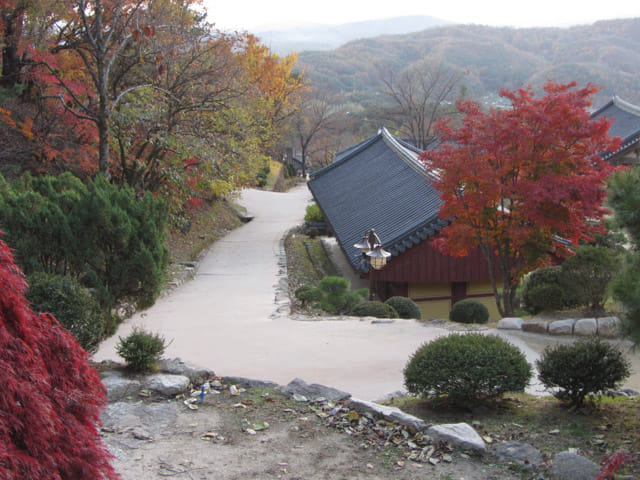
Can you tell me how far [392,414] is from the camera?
17.8 feet

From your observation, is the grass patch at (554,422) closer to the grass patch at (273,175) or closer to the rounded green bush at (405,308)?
the rounded green bush at (405,308)

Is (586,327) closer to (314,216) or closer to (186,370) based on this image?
(186,370)

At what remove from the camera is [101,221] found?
7.10m

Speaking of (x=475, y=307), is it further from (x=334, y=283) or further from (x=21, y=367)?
(x=21, y=367)

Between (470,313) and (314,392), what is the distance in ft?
20.7

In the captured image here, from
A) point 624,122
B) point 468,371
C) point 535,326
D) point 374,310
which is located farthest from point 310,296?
point 624,122

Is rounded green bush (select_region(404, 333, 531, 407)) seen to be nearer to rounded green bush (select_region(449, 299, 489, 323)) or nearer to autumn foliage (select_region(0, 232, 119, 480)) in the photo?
Answer: autumn foliage (select_region(0, 232, 119, 480))

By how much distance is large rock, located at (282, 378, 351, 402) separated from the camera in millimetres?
6121

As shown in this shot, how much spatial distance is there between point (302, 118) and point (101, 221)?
48152 millimetres

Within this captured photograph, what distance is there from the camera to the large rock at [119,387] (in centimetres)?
591

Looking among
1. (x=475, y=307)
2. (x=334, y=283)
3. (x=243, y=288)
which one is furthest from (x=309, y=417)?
(x=243, y=288)

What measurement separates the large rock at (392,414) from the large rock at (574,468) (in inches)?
47.0

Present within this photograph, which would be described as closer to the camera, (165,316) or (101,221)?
(101,221)

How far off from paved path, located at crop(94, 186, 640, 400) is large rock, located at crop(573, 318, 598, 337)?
3.00 feet
